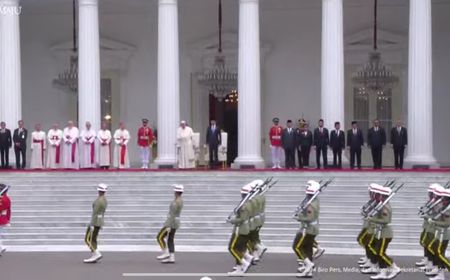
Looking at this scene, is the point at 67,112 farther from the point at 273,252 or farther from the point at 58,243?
the point at 273,252

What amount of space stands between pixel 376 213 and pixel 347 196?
7633 mm

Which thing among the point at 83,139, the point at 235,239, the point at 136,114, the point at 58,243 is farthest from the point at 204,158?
the point at 235,239

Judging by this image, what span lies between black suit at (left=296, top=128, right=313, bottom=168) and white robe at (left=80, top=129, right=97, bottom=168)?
6.83 metres

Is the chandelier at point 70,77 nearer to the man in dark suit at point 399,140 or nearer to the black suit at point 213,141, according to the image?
the black suit at point 213,141

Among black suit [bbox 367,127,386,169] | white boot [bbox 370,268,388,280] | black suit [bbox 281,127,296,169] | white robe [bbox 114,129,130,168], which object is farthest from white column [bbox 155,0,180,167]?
white boot [bbox 370,268,388,280]

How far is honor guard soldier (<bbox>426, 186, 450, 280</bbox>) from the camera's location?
15.3m

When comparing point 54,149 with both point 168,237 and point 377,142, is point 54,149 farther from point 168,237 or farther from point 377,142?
point 168,237

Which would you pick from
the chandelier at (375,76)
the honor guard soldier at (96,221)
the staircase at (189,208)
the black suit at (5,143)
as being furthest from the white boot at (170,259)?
the chandelier at (375,76)

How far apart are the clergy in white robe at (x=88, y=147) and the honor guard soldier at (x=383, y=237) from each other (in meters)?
14.1

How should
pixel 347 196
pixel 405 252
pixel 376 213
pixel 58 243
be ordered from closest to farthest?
pixel 376 213
pixel 405 252
pixel 58 243
pixel 347 196

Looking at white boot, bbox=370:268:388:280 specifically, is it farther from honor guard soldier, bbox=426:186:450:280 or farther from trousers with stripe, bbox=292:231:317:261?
trousers with stripe, bbox=292:231:317:261

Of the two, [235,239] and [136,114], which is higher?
[136,114]

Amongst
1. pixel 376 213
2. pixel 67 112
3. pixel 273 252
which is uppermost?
pixel 67 112

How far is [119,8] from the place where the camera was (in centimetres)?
3400
